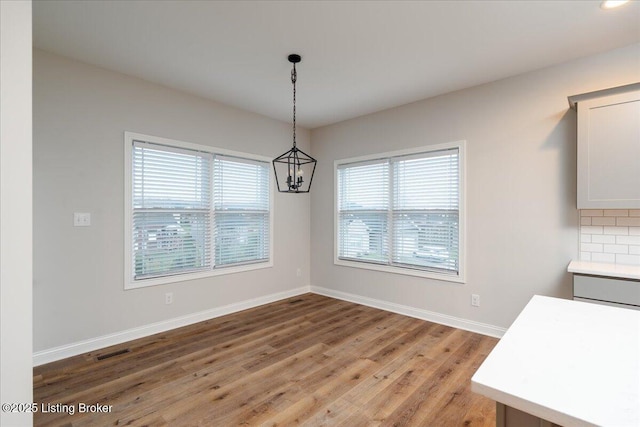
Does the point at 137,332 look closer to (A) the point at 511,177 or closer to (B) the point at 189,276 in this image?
(B) the point at 189,276

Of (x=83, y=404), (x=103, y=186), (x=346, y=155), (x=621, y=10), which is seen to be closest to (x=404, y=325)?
(x=346, y=155)

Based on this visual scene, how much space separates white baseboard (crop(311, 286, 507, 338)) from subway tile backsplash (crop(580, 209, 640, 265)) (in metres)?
1.16

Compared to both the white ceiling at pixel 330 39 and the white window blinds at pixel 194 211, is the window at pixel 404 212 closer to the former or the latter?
the white ceiling at pixel 330 39

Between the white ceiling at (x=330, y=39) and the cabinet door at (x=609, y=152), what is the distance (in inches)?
23.1

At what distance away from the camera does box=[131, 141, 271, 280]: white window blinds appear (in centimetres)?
338

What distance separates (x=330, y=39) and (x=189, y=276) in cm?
299

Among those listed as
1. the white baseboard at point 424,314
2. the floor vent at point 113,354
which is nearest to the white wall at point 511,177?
the white baseboard at point 424,314

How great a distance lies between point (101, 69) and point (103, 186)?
3.84ft

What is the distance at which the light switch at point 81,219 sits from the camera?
2914 mm

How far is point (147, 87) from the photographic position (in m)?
3.40

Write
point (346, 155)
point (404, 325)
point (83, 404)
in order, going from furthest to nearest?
point (346, 155), point (404, 325), point (83, 404)

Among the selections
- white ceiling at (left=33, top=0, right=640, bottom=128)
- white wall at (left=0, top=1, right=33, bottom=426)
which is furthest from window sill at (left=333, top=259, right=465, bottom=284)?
white wall at (left=0, top=1, right=33, bottom=426)

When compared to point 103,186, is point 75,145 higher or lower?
higher

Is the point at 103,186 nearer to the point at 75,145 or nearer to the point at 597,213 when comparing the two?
the point at 75,145
